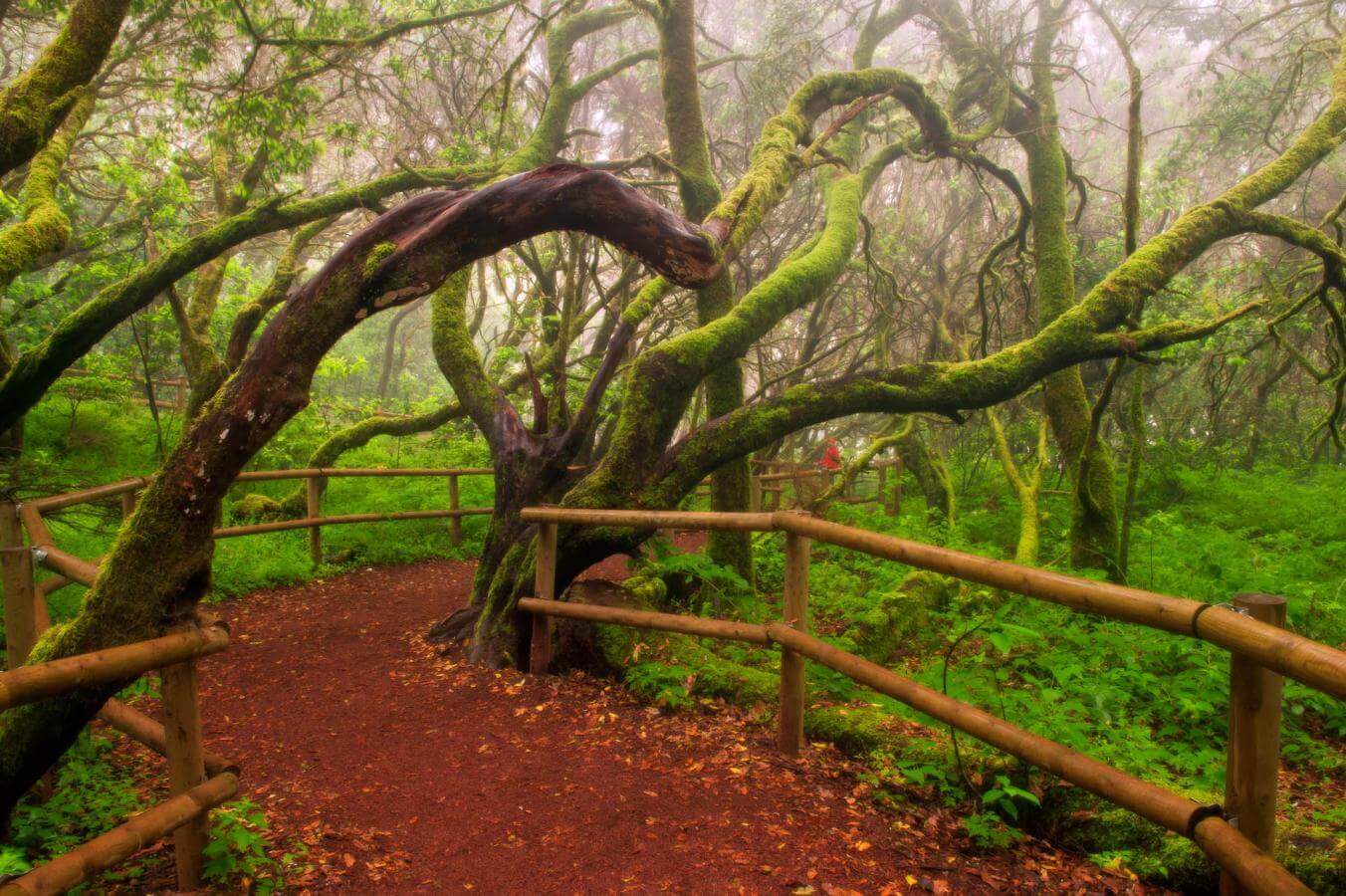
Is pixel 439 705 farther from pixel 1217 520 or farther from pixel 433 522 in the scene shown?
pixel 1217 520

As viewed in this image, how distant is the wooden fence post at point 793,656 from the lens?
3463 mm

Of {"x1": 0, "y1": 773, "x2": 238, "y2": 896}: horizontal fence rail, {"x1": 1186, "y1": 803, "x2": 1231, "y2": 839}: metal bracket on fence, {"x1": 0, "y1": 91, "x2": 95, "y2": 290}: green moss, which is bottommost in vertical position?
{"x1": 0, "y1": 773, "x2": 238, "y2": 896}: horizontal fence rail

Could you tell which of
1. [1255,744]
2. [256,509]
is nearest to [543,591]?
[1255,744]

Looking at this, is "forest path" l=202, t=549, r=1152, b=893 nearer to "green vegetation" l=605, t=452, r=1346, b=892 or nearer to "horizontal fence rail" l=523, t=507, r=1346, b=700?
"green vegetation" l=605, t=452, r=1346, b=892

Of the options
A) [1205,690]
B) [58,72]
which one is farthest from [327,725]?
[1205,690]

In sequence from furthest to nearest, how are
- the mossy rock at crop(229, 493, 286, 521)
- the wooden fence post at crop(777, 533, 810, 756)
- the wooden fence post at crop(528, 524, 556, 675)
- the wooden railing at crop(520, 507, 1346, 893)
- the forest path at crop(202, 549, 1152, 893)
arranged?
the mossy rock at crop(229, 493, 286, 521)
the wooden fence post at crop(528, 524, 556, 675)
the wooden fence post at crop(777, 533, 810, 756)
the forest path at crop(202, 549, 1152, 893)
the wooden railing at crop(520, 507, 1346, 893)

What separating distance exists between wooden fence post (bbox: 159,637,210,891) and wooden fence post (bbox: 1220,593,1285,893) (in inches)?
113

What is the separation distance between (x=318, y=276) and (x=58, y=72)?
7.41 feet

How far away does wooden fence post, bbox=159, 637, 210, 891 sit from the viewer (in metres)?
2.33

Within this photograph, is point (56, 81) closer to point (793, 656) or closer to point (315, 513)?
point (793, 656)

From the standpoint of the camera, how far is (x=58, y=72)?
156 inches

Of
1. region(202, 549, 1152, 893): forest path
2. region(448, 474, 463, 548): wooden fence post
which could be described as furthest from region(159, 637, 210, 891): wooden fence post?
region(448, 474, 463, 548): wooden fence post

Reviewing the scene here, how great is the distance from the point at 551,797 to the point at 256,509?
808 cm

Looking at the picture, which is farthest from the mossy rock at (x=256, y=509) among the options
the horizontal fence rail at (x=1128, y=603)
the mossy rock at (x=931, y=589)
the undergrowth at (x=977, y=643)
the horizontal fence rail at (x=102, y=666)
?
the horizontal fence rail at (x=1128, y=603)
